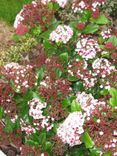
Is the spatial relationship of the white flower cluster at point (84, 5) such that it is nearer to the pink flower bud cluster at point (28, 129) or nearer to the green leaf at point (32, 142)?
the pink flower bud cluster at point (28, 129)

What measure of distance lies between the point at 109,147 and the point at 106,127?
20cm

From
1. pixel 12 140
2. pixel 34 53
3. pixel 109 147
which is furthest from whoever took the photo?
pixel 34 53

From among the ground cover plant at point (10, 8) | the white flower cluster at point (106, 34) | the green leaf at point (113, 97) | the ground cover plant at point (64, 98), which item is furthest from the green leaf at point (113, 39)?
the ground cover plant at point (10, 8)

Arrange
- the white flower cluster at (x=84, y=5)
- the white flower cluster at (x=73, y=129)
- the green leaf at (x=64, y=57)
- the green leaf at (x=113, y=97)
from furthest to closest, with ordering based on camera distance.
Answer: the white flower cluster at (x=84, y=5)
the green leaf at (x=64, y=57)
the green leaf at (x=113, y=97)
the white flower cluster at (x=73, y=129)

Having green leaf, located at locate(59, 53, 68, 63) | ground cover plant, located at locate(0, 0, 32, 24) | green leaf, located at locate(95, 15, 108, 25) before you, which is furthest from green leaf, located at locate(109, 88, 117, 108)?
ground cover plant, located at locate(0, 0, 32, 24)

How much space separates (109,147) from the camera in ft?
14.6

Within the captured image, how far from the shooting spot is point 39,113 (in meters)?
4.89

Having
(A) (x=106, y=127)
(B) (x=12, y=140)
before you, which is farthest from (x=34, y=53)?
(A) (x=106, y=127)

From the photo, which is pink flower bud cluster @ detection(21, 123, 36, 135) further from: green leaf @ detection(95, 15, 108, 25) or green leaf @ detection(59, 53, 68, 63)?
green leaf @ detection(95, 15, 108, 25)

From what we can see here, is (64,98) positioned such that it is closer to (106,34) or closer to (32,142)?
(32,142)

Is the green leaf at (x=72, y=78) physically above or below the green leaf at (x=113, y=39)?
below

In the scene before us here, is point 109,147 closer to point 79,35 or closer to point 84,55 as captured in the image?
point 84,55

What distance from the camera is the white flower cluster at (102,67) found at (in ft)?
16.4

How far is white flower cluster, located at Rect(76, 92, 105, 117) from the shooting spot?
186 inches
